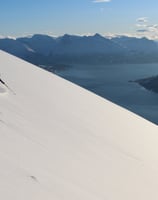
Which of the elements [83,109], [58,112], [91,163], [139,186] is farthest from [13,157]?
[83,109]

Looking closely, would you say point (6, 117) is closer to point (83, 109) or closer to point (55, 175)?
point (55, 175)

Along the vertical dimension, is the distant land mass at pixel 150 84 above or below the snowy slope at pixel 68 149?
below

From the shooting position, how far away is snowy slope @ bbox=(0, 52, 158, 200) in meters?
3.37

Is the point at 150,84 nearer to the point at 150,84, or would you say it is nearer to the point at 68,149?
the point at 150,84

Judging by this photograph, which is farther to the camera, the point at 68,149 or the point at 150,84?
the point at 150,84

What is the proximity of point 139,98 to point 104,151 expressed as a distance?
90.5 meters

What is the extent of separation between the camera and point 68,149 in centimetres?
485

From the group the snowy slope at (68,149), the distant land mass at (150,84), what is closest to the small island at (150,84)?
the distant land mass at (150,84)

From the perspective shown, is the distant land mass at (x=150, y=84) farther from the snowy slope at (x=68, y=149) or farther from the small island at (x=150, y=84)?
the snowy slope at (x=68, y=149)

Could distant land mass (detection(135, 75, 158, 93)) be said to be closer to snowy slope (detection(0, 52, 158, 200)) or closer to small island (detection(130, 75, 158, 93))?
small island (detection(130, 75, 158, 93))

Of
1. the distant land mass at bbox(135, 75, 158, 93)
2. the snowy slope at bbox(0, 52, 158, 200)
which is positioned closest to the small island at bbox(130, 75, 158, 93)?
the distant land mass at bbox(135, 75, 158, 93)

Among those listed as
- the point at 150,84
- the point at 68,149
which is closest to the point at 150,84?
the point at 150,84

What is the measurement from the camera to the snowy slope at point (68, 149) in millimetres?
3367

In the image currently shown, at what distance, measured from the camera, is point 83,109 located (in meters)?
8.08
